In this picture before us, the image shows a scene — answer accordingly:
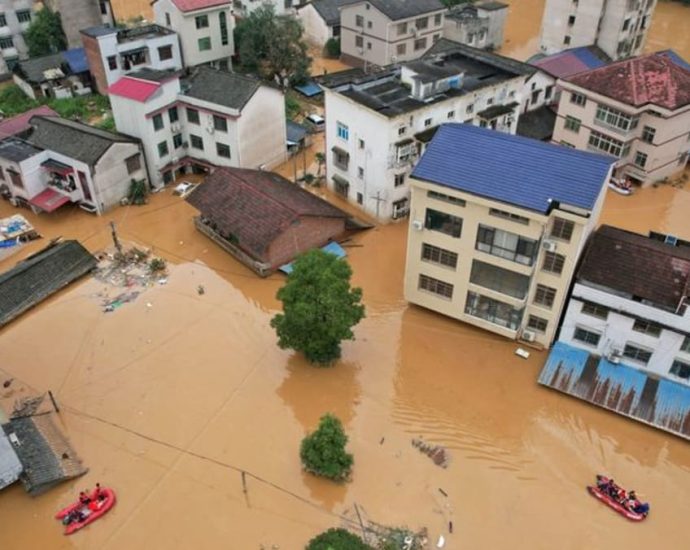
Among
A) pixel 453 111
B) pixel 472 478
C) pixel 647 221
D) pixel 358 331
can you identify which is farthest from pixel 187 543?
pixel 647 221

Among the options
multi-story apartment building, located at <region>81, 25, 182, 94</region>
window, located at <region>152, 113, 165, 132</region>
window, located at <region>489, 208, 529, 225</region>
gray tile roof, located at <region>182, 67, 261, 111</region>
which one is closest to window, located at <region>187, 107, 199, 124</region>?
gray tile roof, located at <region>182, 67, 261, 111</region>

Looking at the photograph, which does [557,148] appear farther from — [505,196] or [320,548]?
[320,548]

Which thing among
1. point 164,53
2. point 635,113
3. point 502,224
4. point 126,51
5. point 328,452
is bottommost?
point 328,452

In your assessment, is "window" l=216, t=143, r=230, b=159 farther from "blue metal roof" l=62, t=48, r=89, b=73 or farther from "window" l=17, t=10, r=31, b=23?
"window" l=17, t=10, r=31, b=23

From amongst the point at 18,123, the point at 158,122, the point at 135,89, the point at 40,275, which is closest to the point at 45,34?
the point at 18,123

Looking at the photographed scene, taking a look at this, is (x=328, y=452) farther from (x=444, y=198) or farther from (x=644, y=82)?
(x=644, y=82)

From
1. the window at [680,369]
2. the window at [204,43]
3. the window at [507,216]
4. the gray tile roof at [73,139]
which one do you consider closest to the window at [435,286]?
the window at [507,216]
